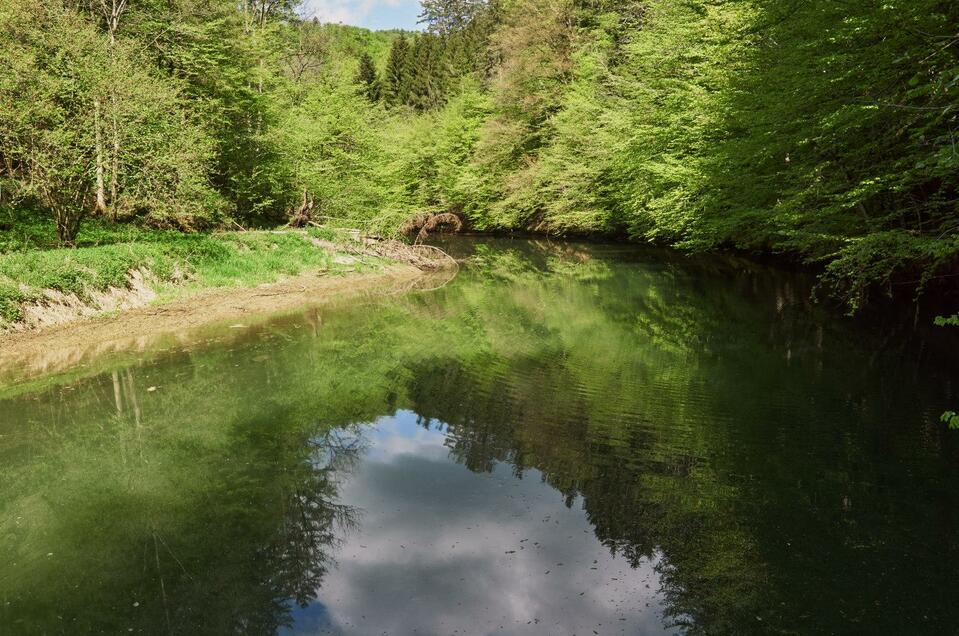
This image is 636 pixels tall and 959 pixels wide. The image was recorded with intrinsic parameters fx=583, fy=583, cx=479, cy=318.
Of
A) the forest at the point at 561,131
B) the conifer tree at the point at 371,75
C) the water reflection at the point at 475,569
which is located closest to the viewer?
the water reflection at the point at 475,569

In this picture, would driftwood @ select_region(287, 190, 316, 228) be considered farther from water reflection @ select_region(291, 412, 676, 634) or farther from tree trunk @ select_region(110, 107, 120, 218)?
water reflection @ select_region(291, 412, 676, 634)

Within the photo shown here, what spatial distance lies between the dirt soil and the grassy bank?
1.60 ft

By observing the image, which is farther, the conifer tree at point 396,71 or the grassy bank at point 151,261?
the conifer tree at point 396,71

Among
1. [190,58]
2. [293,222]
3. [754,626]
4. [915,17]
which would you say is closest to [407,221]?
[293,222]

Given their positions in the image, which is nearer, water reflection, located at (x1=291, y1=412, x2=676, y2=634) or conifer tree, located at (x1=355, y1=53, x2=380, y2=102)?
water reflection, located at (x1=291, y1=412, x2=676, y2=634)

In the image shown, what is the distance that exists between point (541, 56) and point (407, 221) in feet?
49.1

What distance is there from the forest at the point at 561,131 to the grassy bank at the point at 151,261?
0.76 metres

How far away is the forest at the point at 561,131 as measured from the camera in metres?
10.0

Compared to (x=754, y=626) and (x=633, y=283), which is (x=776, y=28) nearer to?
(x=633, y=283)

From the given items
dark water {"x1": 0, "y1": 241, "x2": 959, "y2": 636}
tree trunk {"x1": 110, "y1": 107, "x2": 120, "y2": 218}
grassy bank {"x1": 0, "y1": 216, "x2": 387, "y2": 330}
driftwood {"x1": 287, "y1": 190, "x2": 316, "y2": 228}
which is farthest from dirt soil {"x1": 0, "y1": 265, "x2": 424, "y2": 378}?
driftwood {"x1": 287, "y1": 190, "x2": 316, "y2": 228}

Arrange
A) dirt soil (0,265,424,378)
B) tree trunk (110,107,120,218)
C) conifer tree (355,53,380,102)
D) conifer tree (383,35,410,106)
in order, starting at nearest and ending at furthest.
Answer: dirt soil (0,265,424,378) → tree trunk (110,107,120,218) → conifer tree (355,53,380,102) → conifer tree (383,35,410,106)

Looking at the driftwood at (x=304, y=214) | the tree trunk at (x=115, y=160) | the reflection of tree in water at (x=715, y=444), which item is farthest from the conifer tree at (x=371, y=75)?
the reflection of tree in water at (x=715, y=444)

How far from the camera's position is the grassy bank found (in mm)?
11453

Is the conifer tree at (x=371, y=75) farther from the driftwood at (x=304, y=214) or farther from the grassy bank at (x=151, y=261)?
the grassy bank at (x=151, y=261)
